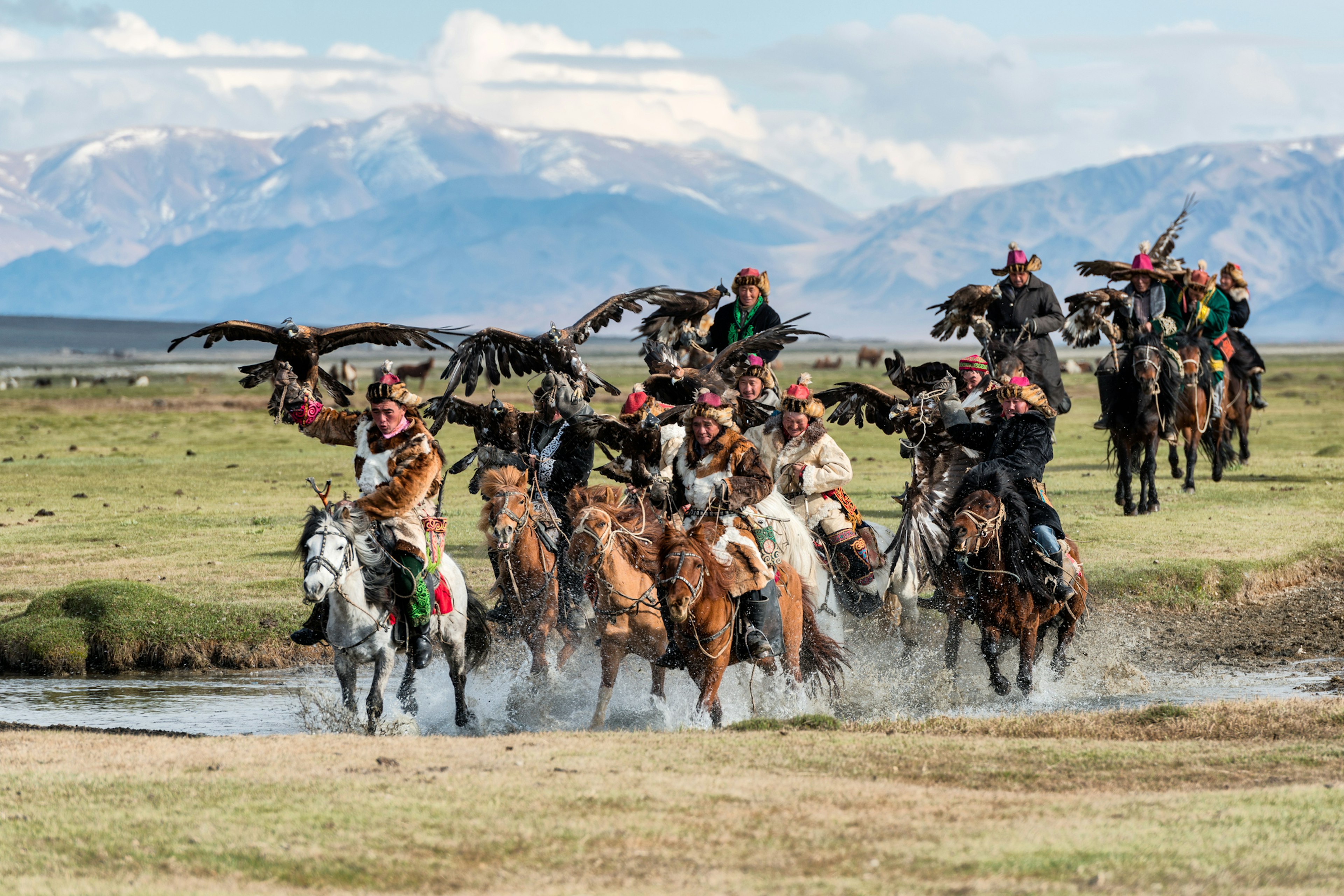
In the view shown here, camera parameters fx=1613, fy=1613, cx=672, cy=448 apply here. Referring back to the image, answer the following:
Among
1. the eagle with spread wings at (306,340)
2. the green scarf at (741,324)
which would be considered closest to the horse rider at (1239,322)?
the green scarf at (741,324)

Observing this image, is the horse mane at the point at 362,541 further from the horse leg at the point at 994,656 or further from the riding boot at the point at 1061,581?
the riding boot at the point at 1061,581

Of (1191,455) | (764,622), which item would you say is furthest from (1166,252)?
(764,622)

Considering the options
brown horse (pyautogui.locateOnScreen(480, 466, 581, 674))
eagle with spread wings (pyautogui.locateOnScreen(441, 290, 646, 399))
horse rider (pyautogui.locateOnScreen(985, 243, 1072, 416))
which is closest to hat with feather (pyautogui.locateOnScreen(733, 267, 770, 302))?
eagle with spread wings (pyautogui.locateOnScreen(441, 290, 646, 399))

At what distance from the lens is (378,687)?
9.86 m

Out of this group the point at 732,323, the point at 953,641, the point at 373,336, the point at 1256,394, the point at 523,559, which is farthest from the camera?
the point at 1256,394

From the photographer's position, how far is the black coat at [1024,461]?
11.0 metres

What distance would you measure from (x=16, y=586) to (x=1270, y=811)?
1203 centimetres

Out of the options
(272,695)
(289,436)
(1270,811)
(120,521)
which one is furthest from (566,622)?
(289,436)

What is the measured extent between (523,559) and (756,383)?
6.75 ft

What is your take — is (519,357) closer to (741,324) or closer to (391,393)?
(391,393)

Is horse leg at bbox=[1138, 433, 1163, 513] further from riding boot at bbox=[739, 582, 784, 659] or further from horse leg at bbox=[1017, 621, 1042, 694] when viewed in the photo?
riding boot at bbox=[739, 582, 784, 659]

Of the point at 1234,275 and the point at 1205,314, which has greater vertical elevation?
the point at 1234,275

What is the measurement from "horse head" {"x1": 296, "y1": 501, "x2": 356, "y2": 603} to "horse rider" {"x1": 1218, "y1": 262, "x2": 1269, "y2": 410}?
14.3m

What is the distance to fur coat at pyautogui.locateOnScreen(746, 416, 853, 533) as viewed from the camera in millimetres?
10945
